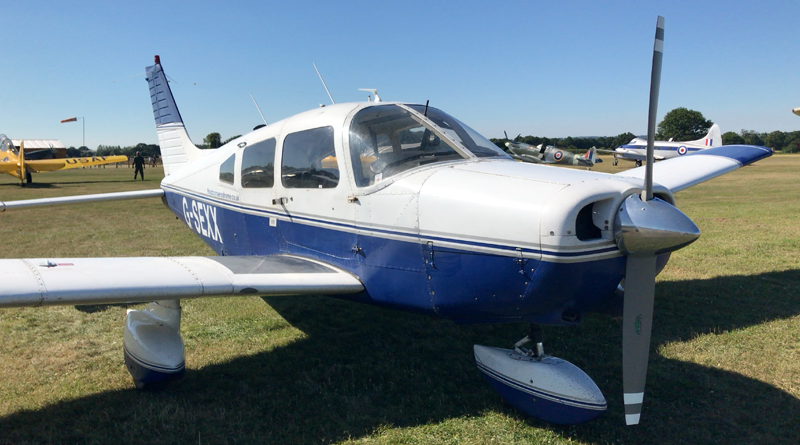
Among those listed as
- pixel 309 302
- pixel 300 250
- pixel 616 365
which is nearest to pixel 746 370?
pixel 616 365

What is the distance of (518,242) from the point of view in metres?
2.90

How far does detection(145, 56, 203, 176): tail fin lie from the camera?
27.3ft

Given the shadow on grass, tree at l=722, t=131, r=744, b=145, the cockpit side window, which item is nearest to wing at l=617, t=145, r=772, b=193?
the shadow on grass

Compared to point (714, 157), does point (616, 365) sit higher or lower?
lower

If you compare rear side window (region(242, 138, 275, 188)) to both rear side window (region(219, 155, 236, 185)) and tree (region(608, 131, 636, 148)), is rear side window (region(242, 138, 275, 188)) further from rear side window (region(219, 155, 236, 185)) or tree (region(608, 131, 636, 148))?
tree (region(608, 131, 636, 148))

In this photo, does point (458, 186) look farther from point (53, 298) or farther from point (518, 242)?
point (53, 298)

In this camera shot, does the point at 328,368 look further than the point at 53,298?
Yes

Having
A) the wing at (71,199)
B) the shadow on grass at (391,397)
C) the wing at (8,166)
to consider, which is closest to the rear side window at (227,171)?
the shadow on grass at (391,397)

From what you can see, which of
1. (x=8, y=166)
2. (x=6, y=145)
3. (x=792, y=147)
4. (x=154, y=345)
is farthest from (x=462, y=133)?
(x=792, y=147)

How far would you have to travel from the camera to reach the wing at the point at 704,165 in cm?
650

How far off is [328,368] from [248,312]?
190cm

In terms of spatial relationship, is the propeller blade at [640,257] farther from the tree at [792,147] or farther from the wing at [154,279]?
the tree at [792,147]

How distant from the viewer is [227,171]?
5469 millimetres

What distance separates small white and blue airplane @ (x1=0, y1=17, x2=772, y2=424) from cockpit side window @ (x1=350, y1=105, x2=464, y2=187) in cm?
1
